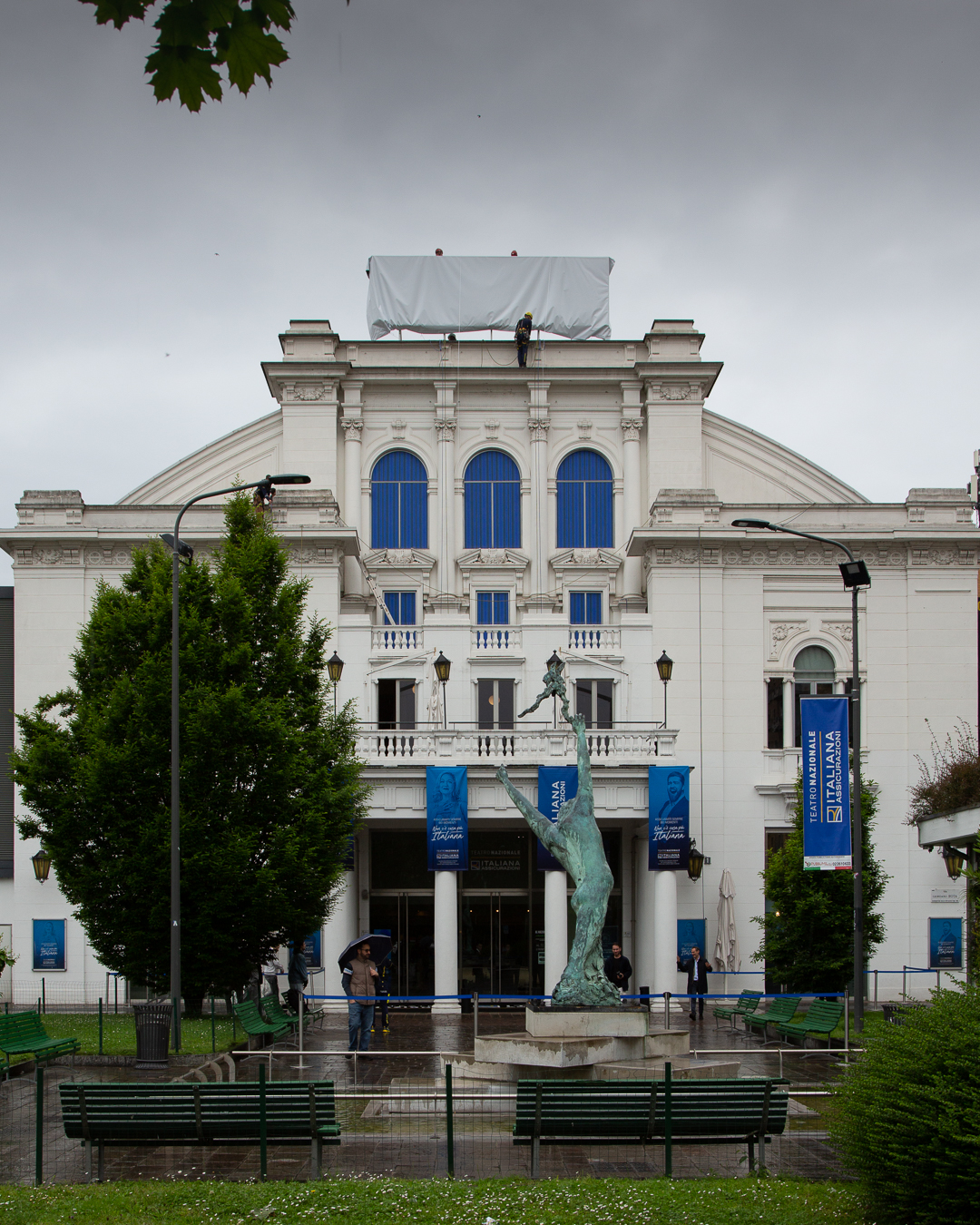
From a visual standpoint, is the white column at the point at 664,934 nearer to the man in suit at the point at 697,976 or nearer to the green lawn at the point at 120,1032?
the man in suit at the point at 697,976

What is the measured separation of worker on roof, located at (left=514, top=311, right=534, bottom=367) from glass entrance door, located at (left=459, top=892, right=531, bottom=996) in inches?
707

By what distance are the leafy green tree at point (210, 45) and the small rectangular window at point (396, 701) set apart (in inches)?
1421

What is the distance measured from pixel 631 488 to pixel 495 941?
15.8 meters

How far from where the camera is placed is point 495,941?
41.2 metres

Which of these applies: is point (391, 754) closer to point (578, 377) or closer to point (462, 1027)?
point (462, 1027)

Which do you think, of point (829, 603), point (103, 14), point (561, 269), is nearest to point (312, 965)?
point (829, 603)

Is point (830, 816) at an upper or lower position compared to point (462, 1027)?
upper

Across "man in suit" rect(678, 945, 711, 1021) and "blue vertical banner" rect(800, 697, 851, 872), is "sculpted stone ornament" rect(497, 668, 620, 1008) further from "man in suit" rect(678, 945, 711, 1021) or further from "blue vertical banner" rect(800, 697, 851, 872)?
"man in suit" rect(678, 945, 711, 1021)

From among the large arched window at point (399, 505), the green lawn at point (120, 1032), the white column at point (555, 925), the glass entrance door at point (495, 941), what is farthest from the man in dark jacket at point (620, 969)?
the large arched window at point (399, 505)

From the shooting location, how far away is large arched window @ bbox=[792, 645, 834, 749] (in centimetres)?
4262

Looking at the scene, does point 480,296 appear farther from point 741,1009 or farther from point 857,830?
point 857,830

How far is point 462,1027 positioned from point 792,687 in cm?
1606

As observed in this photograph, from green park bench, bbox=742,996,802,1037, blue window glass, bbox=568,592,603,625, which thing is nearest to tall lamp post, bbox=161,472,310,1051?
green park bench, bbox=742,996,802,1037

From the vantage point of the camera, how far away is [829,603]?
141 ft
